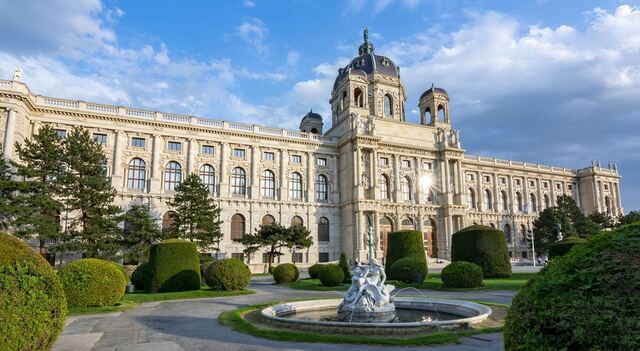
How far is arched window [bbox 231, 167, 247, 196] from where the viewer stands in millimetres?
52750

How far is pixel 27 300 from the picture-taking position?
294 inches

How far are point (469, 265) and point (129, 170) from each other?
38666mm

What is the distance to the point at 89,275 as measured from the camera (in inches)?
687

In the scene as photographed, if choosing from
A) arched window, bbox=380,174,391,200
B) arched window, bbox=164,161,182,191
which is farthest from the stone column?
arched window, bbox=380,174,391,200

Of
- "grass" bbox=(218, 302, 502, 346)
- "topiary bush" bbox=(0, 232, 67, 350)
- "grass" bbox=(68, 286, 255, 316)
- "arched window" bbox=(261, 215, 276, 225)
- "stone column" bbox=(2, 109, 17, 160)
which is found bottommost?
"grass" bbox=(68, 286, 255, 316)

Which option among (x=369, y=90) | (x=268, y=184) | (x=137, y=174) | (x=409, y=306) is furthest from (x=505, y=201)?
(x=409, y=306)

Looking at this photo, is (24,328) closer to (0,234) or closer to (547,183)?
(0,234)

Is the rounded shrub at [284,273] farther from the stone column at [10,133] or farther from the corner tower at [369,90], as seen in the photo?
the corner tower at [369,90]

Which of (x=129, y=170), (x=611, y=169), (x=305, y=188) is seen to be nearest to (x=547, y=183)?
(x=611, y=169)

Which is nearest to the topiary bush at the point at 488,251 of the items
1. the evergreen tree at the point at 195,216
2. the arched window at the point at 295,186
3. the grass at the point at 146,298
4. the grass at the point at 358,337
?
the grass at the point at 146,298

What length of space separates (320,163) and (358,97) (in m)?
13.0

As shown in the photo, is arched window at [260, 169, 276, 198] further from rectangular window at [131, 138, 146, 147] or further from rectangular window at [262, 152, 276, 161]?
rectangular window at [131, 138, 146, 147]

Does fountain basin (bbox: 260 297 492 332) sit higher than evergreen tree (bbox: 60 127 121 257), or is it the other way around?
evergreen tree (bbox: 60 127 121 257)

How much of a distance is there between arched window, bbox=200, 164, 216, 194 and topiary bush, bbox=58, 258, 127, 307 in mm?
33485
